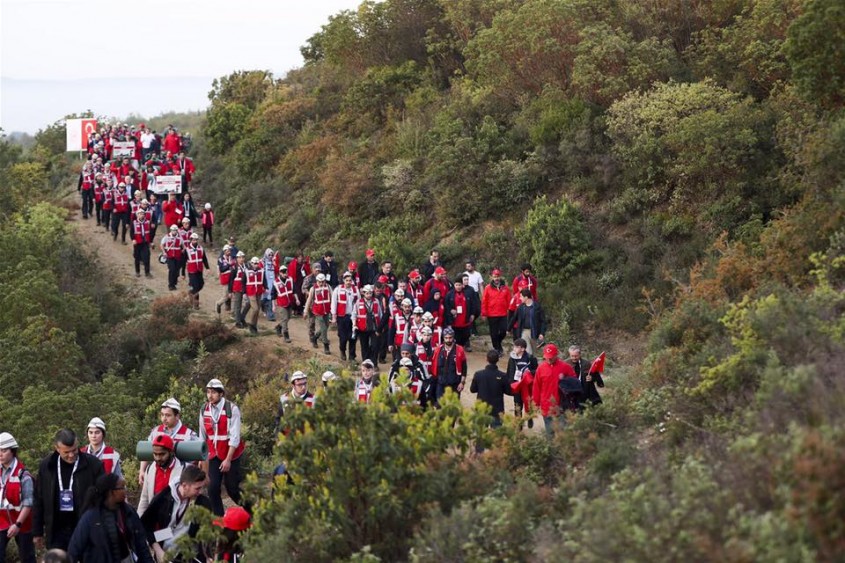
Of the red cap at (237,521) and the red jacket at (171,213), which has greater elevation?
the red jacket at (171,213)

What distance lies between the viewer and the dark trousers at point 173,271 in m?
26.5

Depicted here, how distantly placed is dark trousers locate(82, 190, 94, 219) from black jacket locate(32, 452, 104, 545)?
25314 millimetres

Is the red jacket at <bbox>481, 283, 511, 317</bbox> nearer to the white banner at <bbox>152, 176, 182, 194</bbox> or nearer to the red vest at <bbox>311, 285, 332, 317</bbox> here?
the red vest at <bbox>311, 285, 332, 317</bbox>

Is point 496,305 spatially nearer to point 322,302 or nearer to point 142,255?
point 322,302

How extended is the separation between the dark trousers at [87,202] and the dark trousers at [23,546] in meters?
24.4

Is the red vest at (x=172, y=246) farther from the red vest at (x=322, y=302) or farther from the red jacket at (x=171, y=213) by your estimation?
the red vest at (x=322, y=302)

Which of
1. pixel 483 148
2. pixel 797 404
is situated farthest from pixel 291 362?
pixel 797 404

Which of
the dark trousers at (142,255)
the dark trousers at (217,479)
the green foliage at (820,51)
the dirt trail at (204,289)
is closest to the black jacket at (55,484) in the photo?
the dark trousers at (217,479)

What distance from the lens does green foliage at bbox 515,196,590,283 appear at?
24094mm

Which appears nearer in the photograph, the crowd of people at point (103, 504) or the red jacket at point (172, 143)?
the crowd of people at point (103, 504)

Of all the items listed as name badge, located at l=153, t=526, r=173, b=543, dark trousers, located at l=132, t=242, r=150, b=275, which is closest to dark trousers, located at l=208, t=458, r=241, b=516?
name badge, located at l=153, t=526, r=173, b=543

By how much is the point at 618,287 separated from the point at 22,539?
46.2 feet

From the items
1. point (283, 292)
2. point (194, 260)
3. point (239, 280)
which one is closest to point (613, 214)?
point (283, 292)

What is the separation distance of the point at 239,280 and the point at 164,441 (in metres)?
12.1
